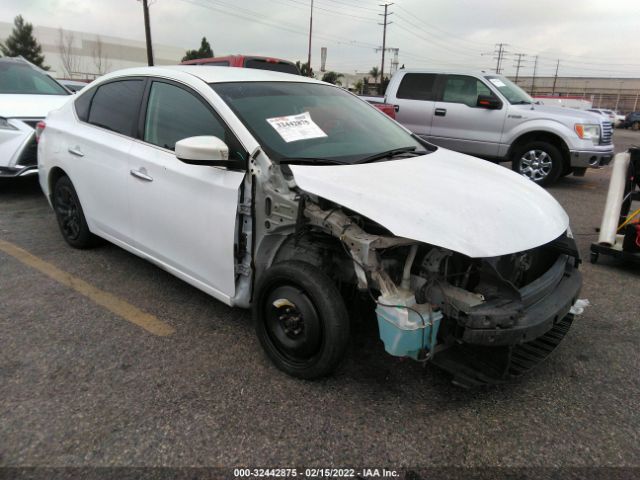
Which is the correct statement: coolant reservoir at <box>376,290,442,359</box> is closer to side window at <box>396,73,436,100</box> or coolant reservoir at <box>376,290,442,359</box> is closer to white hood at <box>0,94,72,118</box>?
white hood at <box>0,94,72,118</box>

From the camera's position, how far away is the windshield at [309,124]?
282 cm

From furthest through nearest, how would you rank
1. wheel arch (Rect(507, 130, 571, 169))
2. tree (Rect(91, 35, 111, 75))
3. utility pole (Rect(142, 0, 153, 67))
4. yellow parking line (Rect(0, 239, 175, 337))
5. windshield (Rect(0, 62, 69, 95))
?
tree (Rect(91, 35, 111, 75)) < utility pole (Rect(142, 0, 153, 67)) < wheel arch (Rect(507, 130, 571, 169)) < windshield (Rect(0, 62, 69, 95)) < yellow parking line (Rect(0, 239, 175, 337))

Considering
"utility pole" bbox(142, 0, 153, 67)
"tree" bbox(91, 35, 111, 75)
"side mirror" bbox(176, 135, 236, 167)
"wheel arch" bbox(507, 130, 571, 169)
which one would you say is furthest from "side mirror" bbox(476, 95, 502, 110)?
"tree" bbox(91, 35, 111, 75)

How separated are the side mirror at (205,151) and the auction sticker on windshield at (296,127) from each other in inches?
15.5

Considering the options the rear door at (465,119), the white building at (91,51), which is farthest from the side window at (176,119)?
the white building at (91,51)

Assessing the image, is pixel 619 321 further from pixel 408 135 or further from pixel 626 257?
pixel 408 135

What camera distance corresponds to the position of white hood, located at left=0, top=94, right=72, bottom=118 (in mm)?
6148

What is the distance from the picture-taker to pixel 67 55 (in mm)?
58406

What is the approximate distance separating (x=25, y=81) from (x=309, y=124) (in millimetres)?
6197

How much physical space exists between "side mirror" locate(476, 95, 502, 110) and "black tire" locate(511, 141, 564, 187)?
829mm

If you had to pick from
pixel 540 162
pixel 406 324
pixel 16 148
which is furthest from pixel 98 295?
pixel 540 162

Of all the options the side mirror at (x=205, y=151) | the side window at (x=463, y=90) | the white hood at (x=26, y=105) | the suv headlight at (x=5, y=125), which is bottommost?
the suv headlight at (x=5, y=125)

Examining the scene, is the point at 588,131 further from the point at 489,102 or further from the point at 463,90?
the point at 463,90

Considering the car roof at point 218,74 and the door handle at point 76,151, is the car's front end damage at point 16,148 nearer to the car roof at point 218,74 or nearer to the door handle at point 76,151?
the door handle at point 76,151
